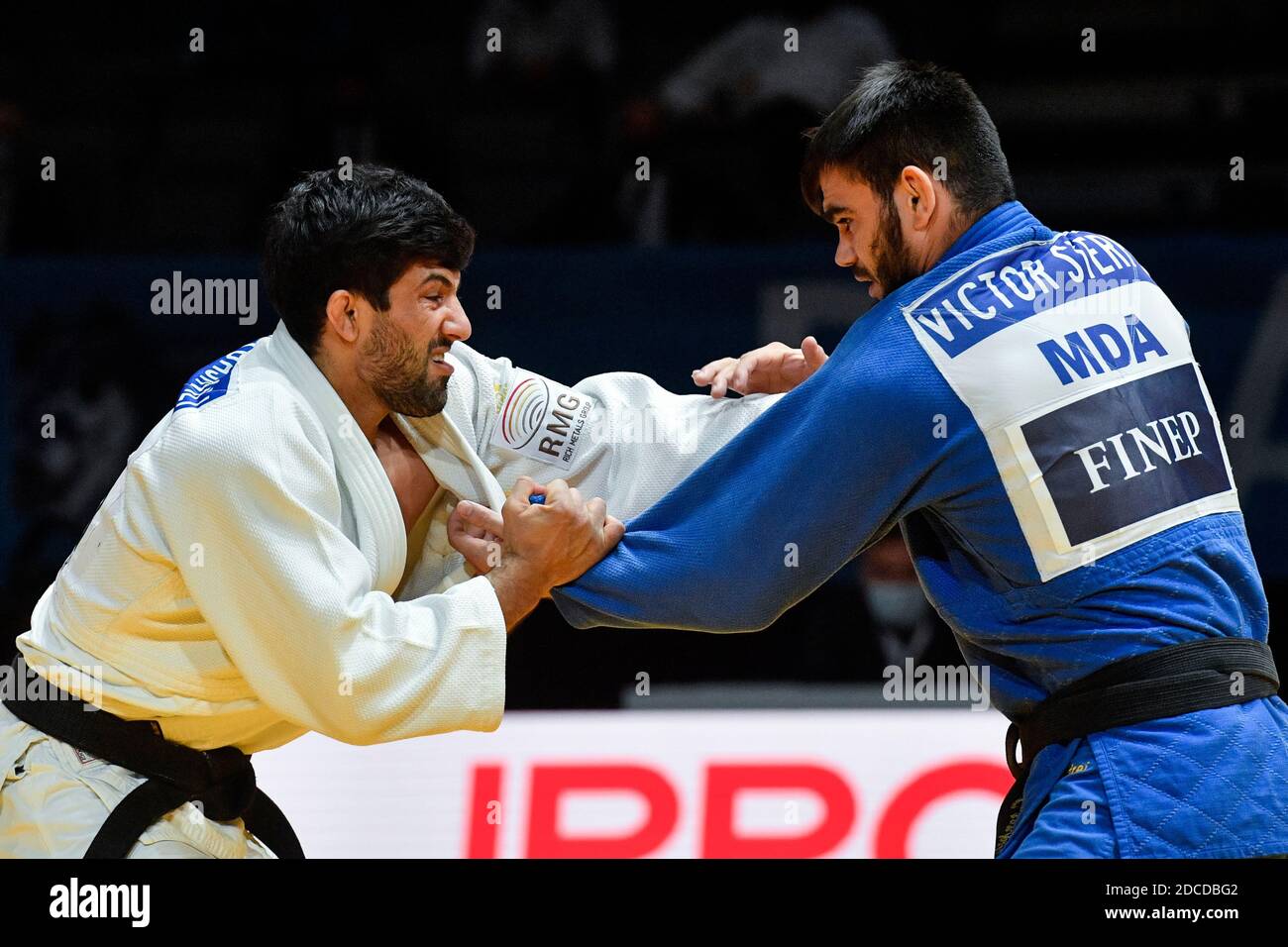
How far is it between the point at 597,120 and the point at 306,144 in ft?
4.33

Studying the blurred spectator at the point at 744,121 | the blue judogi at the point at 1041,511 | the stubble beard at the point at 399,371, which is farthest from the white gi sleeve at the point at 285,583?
the blurred spectator at the point at 744,121

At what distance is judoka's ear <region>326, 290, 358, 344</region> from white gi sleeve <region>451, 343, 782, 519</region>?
13.8 inches

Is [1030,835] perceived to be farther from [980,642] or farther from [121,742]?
[121,742]

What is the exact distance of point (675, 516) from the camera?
2869 mm

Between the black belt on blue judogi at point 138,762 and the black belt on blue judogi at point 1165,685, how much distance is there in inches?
62.7

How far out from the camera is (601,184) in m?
5.98

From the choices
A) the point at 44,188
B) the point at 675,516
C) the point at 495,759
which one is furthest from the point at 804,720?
the point at 44,188

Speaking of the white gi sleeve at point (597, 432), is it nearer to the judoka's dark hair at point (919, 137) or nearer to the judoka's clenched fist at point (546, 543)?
the judoka's clenched fist at point (546, 543)

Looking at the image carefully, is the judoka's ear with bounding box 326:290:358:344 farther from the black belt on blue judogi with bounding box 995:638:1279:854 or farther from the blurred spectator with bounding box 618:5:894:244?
the blurred spectator with bounding box 618:5:894:244

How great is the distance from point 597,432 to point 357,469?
0.62 m

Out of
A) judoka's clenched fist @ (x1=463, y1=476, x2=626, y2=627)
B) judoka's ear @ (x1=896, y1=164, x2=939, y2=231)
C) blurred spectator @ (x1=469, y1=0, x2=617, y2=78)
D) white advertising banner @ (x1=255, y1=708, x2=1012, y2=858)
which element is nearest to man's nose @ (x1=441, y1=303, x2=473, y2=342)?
judoka's clenched fist @ (x1=463, y1=476, x2=626, y2=627)

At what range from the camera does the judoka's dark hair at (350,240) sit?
113 inches

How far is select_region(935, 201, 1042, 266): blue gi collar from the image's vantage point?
2.72 m

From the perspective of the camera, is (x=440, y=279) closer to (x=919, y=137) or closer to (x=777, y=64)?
(x=919, y=137)
